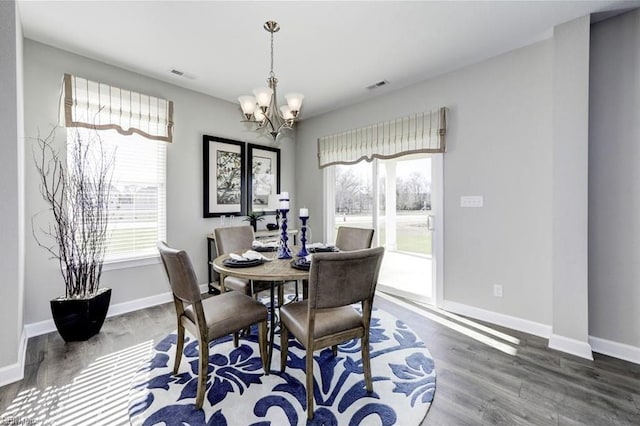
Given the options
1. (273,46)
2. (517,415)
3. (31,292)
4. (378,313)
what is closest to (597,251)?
(517,415)

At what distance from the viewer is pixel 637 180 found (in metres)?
2.24

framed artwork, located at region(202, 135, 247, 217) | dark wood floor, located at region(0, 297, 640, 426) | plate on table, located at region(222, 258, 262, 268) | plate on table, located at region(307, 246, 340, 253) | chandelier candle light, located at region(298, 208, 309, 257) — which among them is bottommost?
dark wood floor, located at region(0, 297, 640, 426)

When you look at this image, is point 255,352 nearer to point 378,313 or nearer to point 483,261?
point 378,313

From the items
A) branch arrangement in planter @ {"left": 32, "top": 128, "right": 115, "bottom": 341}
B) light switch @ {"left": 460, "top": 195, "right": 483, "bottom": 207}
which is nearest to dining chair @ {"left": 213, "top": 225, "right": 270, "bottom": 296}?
branch arrangement in planter @ {"left": 32, "top": 128, "right": 115, "bottom": 341}

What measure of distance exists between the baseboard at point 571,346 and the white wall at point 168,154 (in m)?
3.89

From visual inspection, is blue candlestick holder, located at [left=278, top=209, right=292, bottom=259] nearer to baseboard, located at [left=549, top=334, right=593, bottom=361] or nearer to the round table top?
the round table top

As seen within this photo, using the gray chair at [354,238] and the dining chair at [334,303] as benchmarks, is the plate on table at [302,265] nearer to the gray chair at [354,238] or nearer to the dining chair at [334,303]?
the dining chair at [334,303]

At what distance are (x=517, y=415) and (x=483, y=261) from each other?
5.26 feet

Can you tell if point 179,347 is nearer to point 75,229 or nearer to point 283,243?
point 283,243

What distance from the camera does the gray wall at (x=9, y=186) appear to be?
192cm

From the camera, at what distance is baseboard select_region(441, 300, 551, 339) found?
8.66 feet

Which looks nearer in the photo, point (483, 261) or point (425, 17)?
point (425, 17)

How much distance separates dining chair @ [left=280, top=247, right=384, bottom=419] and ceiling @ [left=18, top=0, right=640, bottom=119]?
190 centimetres

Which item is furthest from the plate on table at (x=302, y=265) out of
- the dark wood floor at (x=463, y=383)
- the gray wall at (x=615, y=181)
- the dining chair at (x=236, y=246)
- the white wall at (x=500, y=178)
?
the gray wall at (x=615, y=181)
